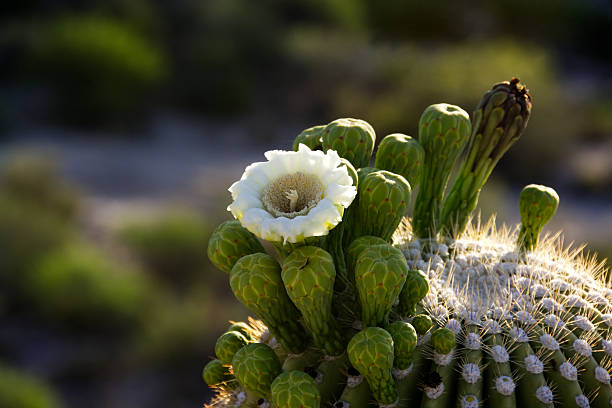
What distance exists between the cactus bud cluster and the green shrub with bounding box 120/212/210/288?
7.78 metres

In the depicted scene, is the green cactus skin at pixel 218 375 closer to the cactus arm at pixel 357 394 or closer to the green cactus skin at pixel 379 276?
the cactus arm at pixel 357 394

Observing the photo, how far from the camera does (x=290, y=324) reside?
1.58m

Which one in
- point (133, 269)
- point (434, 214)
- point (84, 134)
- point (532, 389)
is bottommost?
point (532, 389)

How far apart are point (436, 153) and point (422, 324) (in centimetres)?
53

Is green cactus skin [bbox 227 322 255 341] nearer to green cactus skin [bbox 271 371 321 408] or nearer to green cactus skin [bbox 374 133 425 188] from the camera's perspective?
green cactus skin [bbox 271 371 321 408]

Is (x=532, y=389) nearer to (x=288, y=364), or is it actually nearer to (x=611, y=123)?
(x=288, y=364)

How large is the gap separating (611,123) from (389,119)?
5.37m

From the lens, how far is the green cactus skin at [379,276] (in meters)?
1.41

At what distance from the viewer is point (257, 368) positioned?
152 cm

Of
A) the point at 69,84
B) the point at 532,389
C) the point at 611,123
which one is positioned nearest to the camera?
the point at 532,389

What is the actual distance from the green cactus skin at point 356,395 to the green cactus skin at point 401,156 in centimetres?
56

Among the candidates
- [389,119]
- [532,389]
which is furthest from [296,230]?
[389,119]

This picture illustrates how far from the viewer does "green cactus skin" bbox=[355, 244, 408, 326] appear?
4.63ft

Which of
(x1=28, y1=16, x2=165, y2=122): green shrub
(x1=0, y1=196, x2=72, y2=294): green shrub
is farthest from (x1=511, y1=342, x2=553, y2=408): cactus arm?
(x1=28, y1=16, x2=165, y2=122): green shrub
